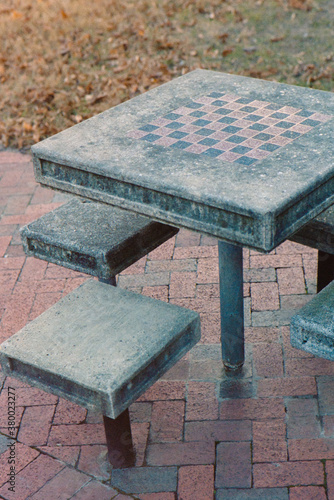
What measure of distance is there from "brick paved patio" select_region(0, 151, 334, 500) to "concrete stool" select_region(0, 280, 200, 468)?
0.65 feet

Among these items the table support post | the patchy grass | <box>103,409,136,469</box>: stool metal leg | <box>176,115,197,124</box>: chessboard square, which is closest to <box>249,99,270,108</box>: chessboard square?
<box>176,115,197,124</box>: chessboard square

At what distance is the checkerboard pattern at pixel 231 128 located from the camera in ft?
8.76

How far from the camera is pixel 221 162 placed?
8.45ft

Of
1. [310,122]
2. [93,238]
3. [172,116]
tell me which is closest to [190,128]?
[172,116]

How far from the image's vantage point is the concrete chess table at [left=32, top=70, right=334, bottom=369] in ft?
7.77

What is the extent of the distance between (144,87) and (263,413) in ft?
13.8

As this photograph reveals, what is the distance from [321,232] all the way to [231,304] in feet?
1.70

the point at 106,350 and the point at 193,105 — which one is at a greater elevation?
the point at 193,105

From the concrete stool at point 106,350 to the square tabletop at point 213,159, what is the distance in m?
0.43

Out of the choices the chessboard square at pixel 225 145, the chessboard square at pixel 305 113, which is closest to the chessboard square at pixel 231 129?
the chessboard square at pixel 225 145

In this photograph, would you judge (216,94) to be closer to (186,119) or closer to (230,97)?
(230,97)

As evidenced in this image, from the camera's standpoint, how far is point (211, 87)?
3.31 meters

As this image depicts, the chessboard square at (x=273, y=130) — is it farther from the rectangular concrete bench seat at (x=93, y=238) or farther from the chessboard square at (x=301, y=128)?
the rectangular concrete bench seat at (x=93, y=238)

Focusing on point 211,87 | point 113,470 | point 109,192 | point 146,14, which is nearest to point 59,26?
point 146,14
